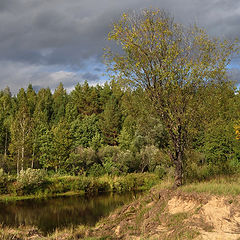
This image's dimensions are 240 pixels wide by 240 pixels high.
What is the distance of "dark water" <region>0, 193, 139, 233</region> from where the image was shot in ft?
69.6

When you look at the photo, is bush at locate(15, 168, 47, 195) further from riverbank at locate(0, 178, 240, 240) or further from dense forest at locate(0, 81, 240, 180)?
riverbank at locate(0, 178, 240, 240)

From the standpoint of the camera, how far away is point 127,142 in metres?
45.9

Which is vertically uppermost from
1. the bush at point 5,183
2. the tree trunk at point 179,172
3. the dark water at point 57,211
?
the tree trunk at point 179,172

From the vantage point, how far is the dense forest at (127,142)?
653 inches

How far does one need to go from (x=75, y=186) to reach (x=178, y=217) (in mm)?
24490

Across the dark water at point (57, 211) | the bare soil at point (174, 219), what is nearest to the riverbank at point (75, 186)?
the dark water at point (57, 211)

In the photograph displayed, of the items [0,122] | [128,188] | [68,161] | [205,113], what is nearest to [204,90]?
[205,113]

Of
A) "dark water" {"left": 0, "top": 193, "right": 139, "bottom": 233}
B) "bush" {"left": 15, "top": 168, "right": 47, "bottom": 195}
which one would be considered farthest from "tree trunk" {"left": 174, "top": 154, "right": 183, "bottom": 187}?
"bush" {"left": 15, "top": 168, "right": 47, "bottom": 195}

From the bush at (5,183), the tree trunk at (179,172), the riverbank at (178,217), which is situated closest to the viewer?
the riverbank at (178,217)

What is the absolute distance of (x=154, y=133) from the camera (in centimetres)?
4484

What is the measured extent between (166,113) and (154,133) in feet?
97.6

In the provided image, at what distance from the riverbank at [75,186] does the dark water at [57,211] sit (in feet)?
5.73

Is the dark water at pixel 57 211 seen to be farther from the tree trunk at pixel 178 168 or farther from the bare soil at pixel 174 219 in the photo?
the tree trunk at pixel 178 168

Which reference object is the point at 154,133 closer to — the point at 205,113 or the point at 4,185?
the point at 4,185
